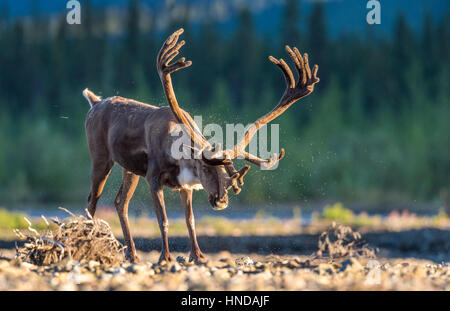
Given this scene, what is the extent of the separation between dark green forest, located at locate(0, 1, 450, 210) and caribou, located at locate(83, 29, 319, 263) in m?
27.1

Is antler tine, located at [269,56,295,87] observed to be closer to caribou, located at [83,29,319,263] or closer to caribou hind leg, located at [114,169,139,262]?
caribou, located at [83,29,319,263]

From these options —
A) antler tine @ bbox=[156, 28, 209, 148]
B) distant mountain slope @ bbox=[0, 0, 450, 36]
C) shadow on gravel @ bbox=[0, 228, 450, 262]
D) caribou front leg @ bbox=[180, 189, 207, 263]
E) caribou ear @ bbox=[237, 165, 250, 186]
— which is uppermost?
distant mountain slope @ bbox=[0, 0, 450, 36]

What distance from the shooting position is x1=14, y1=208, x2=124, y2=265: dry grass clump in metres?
9.77

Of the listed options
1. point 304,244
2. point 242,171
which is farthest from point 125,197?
point 304,244

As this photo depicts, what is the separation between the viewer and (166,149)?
11.2 meters

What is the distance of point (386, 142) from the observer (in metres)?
49.5

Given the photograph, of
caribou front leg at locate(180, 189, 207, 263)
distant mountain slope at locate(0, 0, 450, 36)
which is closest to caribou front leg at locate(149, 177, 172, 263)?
caribou front leg at locate(180, 189, 207, 263)

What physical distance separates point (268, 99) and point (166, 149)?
4182 centimetres

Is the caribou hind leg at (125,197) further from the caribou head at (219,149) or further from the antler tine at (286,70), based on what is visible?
the antler tine at (286,70)

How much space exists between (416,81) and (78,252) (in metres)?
51.3

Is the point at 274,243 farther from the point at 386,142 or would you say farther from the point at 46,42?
the point at 46,42

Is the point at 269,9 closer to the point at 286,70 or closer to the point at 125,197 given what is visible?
the point at 125,197

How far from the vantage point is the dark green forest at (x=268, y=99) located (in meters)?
46.6
